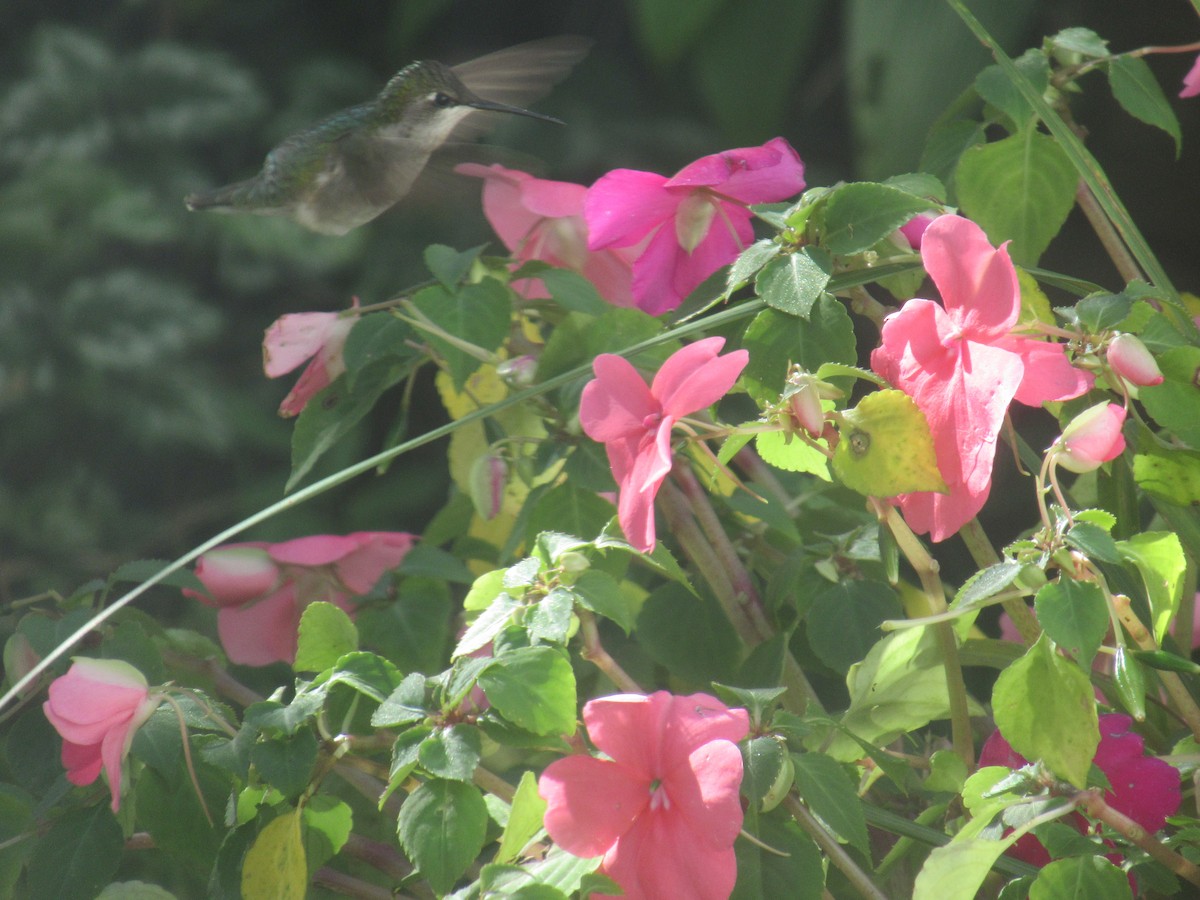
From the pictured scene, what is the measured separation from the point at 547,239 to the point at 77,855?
275 mm

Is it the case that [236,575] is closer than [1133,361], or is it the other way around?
[1133,361]

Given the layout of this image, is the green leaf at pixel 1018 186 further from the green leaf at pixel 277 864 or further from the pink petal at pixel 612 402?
the green leaf at pixel 277 864

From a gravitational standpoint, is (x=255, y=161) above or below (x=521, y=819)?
below

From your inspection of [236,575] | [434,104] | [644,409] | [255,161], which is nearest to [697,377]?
[644,409]

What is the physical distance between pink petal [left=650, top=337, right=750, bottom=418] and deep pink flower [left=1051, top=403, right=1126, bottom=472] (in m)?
0.08

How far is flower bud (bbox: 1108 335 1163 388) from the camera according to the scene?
298mm

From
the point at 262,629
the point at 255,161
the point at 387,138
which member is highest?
the point at 387,138

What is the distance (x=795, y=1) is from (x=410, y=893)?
1731 millimetres

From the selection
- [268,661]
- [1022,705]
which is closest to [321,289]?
[268,661]

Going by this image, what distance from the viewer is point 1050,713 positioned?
0.93ft

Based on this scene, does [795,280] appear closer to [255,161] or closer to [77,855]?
[77,855]

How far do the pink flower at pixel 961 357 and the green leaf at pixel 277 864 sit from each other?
17cm

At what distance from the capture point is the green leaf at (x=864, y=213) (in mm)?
331

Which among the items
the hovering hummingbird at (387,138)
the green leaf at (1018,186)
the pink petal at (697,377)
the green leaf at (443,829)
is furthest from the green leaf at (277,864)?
the hovering hummingbird at (387,138)
